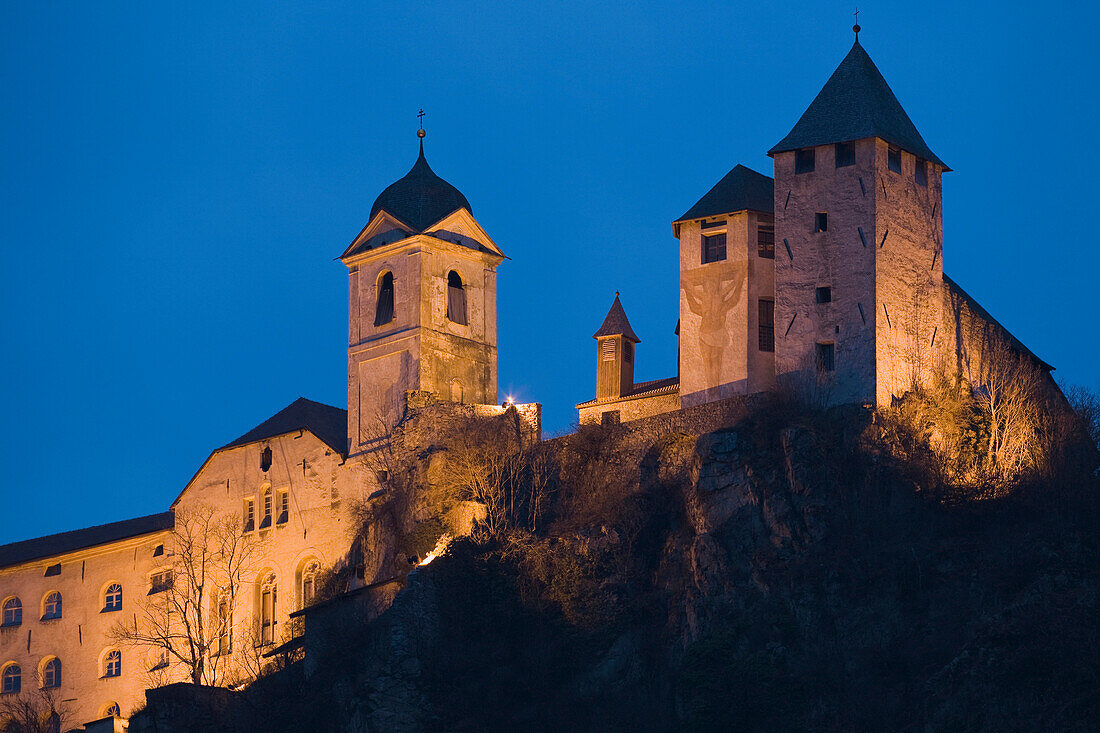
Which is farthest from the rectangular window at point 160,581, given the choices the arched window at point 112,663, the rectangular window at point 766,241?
the rectangular window at point 766,241

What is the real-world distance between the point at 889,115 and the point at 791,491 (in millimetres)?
14320

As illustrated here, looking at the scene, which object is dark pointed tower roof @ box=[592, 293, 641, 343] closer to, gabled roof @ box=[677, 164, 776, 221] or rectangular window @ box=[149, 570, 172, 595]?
gabled roof @ box=[677, 164, 776, 221]

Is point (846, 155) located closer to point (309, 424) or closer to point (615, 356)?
point (615, 356)

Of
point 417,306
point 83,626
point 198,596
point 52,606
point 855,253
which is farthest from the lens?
point 52,606

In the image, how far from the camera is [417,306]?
3337 inches

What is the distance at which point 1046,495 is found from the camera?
71312 mm

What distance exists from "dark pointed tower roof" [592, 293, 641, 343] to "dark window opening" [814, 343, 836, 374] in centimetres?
1284

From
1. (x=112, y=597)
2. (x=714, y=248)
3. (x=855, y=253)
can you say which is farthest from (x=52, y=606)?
(x=855, y=253)

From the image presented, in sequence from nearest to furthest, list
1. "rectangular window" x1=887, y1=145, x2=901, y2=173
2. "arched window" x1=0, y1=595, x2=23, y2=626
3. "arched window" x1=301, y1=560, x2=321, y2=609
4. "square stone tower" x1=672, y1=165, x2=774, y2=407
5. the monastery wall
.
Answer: "rectangular window" x1=887, y1=145, x2=901, y2=173, "square stone tower" x1=672, y1=165, x2=774, y2=407, "arched window" x1=301, y1=560, x2=321, y2=609, the monastery wall, "arched window" x1=0, y1=595, x2=23, y2=626

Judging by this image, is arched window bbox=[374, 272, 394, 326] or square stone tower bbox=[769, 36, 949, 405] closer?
square stone tower bbox=[769, 36, 949, 405]

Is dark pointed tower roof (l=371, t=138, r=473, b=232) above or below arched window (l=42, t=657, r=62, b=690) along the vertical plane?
above

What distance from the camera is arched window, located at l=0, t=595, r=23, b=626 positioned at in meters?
92.4

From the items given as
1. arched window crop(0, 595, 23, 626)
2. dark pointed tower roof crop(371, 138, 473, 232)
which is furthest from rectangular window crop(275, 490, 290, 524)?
arched window crop(0, 595, 23, 626)

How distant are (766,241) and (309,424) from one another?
20.0 m
